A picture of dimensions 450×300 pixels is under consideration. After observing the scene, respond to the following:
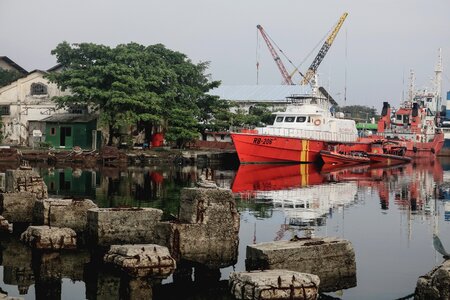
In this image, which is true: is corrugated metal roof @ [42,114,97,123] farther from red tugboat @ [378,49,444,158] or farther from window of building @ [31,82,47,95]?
red tugboat @ [378,49,444,158]

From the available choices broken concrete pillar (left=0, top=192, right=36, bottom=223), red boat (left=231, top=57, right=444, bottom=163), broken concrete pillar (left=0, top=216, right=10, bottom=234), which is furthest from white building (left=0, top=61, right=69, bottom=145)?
broken concrete pillar (left=0, top=216, right=10, bottom=234)

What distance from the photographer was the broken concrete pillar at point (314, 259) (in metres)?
11.4

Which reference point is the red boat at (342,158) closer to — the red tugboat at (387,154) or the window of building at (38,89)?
the red tugboat at (387,154)

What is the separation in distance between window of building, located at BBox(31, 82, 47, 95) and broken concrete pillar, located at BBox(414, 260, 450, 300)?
54.3 meters

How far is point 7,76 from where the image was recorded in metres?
65.9

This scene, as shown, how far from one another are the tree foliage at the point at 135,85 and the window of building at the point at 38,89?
9.48ft

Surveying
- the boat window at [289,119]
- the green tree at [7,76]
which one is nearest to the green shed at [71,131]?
the green tree at [7,76]

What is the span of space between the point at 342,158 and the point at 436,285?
4726 centimetres

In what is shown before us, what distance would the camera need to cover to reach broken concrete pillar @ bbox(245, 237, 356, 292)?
1138 cm

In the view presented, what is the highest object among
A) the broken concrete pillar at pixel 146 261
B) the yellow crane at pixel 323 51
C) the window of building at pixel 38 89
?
the yellow crane at pixel 323 51

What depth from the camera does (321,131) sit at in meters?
56.3

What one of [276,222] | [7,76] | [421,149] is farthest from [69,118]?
[276,222]

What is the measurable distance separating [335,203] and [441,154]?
6396cm

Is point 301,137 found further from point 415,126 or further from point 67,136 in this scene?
point 415,126
